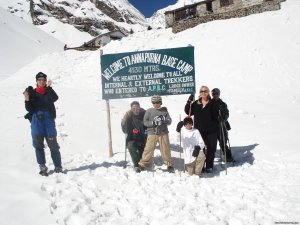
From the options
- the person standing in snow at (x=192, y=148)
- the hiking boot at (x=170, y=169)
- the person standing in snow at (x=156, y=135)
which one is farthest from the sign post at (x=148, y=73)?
the hiking boot at (x=170, y=169)

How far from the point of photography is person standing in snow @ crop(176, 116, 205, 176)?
327 inches

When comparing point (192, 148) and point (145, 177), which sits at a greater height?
point (192, 148)

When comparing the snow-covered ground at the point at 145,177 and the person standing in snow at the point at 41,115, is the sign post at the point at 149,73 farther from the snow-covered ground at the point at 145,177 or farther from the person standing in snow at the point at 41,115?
the person standing in snow at the point at 41,115

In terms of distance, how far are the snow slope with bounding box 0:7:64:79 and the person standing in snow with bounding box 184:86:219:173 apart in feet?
123

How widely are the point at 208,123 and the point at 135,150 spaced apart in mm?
2053

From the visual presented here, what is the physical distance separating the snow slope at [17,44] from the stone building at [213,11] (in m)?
22.2

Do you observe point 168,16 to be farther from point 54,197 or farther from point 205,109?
point 54,197

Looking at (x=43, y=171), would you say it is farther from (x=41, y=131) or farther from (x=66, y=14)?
(x=66, y=14)

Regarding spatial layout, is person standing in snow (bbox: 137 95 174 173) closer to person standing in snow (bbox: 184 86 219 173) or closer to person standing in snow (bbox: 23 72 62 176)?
person standing in snow (bbox: 184 86 219 173)

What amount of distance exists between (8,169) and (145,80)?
4599 millimetres

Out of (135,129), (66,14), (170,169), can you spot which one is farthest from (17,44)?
(66,14)

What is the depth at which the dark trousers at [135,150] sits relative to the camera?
8923 millimetres

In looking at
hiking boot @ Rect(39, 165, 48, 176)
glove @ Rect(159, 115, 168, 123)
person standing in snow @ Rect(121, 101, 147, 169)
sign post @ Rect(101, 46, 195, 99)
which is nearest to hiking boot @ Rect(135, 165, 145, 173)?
person standing in snow @ Rect(121, 101, 147, 169)

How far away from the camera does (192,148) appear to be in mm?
8469
